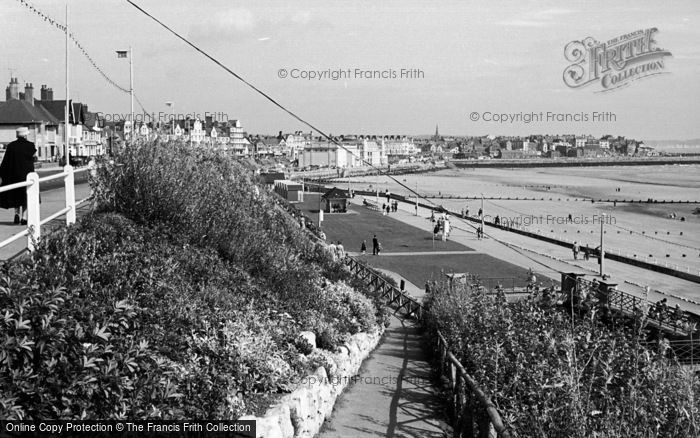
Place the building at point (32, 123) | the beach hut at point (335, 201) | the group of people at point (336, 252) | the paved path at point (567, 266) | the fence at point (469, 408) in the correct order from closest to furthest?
the fence at point (469, 408) < the group of people at point (336, 252) < the paved path at point (567, 266) < the building at point (32, 123) < the beach hut at point (335, 201)

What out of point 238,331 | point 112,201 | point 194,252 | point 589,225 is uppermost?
point 112,201

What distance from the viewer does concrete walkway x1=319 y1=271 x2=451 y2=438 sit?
7.88 meters

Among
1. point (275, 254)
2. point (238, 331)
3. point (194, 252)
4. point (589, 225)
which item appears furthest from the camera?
point (589, 225)

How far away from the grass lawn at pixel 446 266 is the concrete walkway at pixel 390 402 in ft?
52.1

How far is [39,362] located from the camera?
15.4ft

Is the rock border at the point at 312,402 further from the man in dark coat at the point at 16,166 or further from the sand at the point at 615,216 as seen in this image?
the sand at the point at 615,216

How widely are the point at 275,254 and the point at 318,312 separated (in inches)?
46.6

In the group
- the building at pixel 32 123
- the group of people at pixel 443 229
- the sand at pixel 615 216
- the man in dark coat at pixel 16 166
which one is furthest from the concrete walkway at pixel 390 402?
the group of people at pixel 443 229

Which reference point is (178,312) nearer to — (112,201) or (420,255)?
(112,201)

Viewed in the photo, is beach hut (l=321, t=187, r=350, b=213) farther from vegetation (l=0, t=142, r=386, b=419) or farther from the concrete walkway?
the concrete walkway

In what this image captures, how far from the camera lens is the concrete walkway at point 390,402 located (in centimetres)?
788

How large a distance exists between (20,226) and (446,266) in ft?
82.0

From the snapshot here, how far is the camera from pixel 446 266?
3297 centimetres

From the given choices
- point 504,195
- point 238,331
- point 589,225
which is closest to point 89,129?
point 589,225
